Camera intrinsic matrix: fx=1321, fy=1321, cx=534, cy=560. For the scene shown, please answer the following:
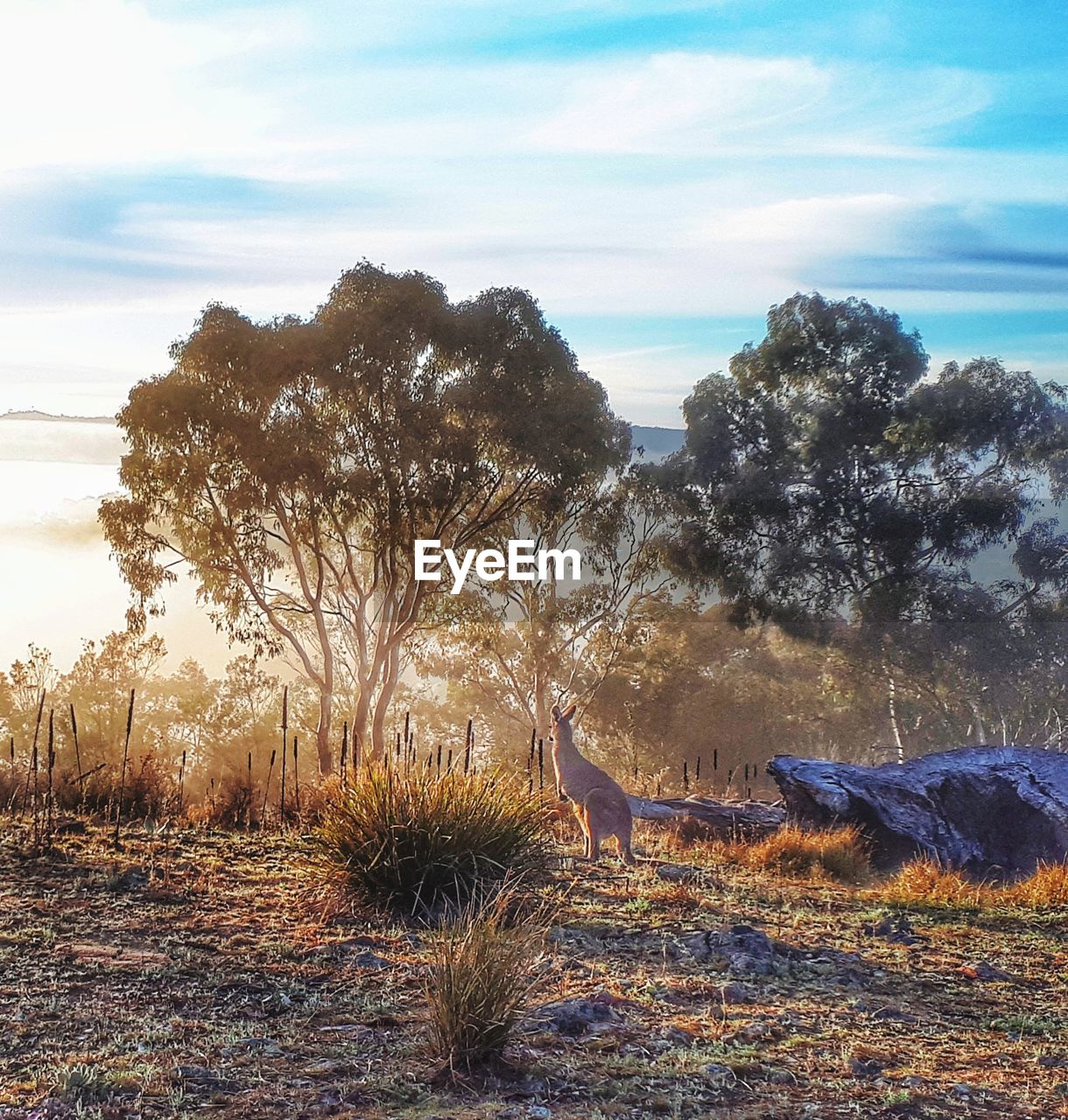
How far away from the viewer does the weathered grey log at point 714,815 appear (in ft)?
49.9

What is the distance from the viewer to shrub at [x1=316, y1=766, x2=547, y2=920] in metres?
8.70

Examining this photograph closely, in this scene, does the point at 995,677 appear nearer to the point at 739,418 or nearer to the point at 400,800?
the point at 739,418

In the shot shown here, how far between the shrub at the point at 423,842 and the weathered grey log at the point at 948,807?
6075mm

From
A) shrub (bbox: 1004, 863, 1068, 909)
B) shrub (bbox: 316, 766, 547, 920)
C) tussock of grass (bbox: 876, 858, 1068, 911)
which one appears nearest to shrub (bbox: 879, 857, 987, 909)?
tussock of grass (bbox: 876, 858, 1068, 911)

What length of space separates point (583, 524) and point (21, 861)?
22418 millimetres

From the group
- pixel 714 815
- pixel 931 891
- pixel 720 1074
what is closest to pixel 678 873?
pixel 931 891

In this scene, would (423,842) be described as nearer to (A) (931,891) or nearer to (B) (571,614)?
(A) (931,891)

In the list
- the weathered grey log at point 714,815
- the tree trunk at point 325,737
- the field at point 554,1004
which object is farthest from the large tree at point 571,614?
the field at point 554,1004

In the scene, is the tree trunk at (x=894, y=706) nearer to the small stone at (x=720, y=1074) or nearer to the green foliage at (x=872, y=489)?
the green foliage at (x=872, y=489)

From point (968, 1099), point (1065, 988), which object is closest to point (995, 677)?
point (1065, 988)

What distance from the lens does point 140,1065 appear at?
5.45m

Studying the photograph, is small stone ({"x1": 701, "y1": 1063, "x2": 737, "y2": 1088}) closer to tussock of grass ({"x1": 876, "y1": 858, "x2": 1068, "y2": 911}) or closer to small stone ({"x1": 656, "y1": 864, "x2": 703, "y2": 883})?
small stone ({"x1": 656, "y1": 864, "x2": 703, "y2": 883})

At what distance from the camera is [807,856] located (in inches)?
506

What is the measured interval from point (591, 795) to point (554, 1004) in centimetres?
488
